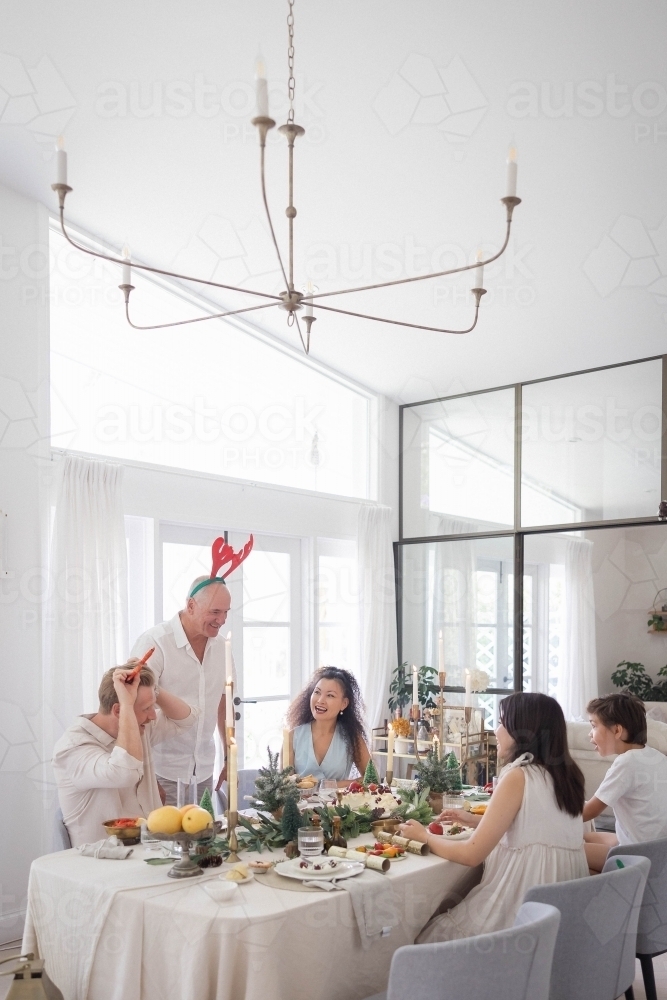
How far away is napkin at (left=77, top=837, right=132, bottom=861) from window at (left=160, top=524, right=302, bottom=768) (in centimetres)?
270

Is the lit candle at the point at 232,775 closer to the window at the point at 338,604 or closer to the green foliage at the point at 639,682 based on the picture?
the window at the point at 338,604

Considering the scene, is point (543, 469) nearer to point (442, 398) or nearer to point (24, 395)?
point (442, 398)

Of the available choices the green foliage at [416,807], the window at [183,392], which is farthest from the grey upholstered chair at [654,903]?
the window at [183,392]

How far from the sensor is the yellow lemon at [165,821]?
213 centimetres

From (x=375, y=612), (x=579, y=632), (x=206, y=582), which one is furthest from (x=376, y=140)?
(x=579, y=632)

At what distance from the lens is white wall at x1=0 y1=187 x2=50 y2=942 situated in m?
3.86

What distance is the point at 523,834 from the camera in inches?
92.4

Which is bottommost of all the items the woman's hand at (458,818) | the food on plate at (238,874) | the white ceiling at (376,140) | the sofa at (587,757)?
the sofa at (587,757)

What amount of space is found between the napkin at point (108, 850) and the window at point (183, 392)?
98.3 inches

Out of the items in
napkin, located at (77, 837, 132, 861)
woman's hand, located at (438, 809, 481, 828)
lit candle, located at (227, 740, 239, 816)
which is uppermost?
lit candle, located at (227, 740, 239, 816)

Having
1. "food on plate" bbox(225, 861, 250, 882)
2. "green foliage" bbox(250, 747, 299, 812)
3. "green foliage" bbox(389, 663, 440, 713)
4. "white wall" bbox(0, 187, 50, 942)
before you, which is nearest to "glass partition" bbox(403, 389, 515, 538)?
"green foliage" bbox(389, 663, 440, 713)

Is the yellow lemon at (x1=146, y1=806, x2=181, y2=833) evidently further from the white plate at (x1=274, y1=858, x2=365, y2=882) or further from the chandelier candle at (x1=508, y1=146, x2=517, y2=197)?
the chandelier candle at (x1=508, y1=146, x2=517, y2=197)

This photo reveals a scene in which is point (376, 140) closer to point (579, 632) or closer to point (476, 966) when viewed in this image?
point (476, 966)

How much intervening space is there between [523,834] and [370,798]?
64 cm
